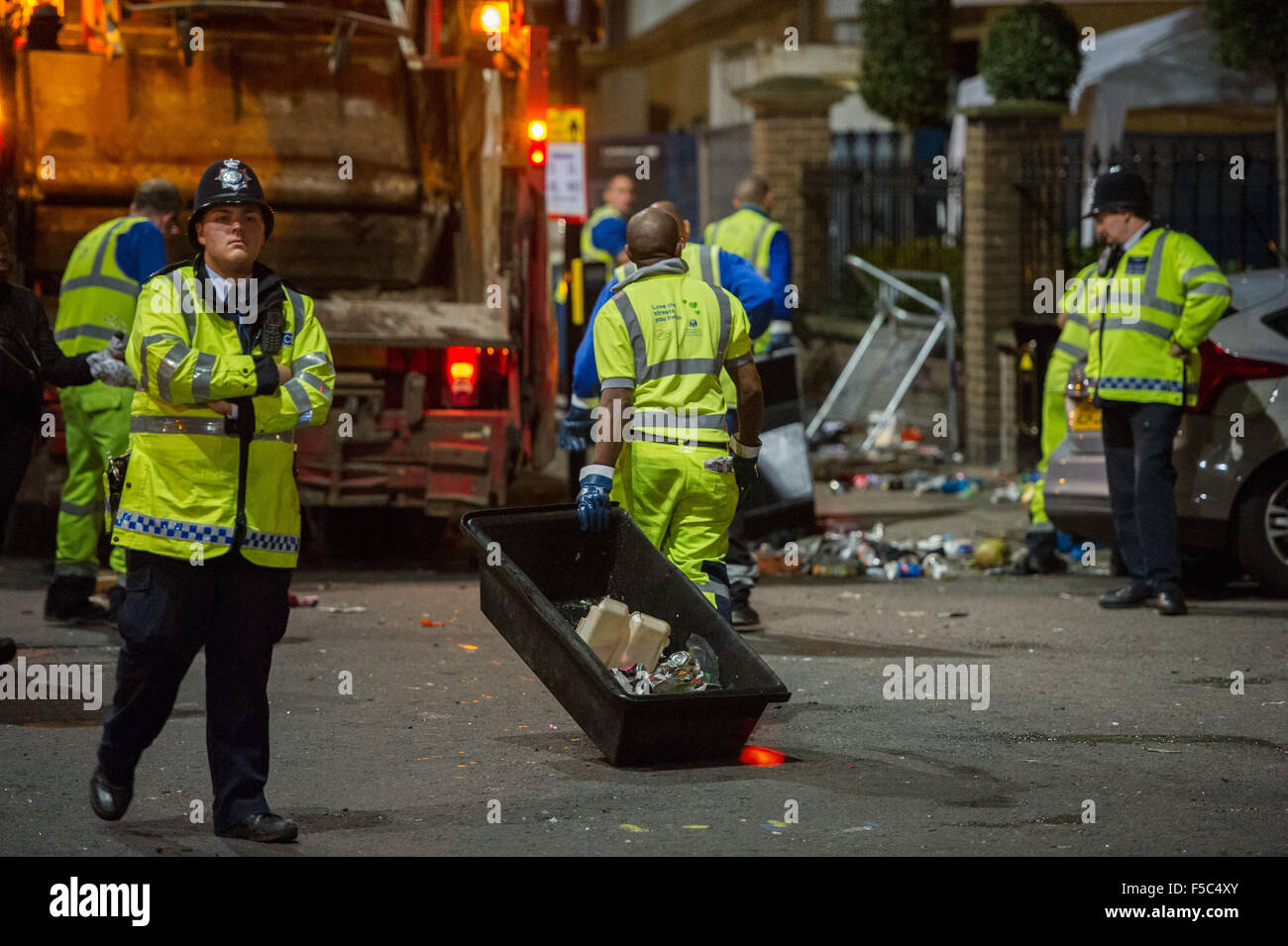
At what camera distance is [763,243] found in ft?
34.9

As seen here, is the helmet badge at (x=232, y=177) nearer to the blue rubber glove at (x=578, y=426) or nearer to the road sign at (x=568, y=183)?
the blue rubber glove at (x=578, y=426)

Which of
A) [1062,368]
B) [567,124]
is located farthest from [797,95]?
[1062,368]

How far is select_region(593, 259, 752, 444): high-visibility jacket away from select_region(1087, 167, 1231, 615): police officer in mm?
2842

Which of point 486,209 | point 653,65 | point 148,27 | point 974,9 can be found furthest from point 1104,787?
point 653,65

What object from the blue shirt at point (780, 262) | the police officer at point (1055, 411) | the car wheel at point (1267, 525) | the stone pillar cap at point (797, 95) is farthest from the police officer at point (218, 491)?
the stone pillar cap at point (797, 95)

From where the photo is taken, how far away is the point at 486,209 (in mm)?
9719

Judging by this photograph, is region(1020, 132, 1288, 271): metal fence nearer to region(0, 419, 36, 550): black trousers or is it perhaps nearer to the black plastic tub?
the black plastic tub

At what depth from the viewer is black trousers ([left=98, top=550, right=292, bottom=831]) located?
4.91 metres

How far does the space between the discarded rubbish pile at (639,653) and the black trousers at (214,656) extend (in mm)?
1107

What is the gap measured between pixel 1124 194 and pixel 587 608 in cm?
359

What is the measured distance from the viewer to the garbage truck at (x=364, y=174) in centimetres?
920

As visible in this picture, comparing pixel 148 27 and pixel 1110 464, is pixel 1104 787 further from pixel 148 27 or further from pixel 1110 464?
pixel 148 27

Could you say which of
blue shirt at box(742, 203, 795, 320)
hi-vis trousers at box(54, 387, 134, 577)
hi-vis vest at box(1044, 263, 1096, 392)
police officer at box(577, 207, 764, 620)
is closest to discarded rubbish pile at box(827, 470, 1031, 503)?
blue shirt at box(742, 203, 795, 320)

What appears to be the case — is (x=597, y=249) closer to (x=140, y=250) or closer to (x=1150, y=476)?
(x=140, y=250)
